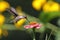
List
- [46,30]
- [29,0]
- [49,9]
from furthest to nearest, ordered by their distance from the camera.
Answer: [29,0], [46,30], [49,9]

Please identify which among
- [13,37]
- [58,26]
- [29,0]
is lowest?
[13,37]

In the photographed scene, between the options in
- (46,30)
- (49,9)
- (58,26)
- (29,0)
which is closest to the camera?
(49,9)

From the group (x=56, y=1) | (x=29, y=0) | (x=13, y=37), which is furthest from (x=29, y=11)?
(x=56, y=1)

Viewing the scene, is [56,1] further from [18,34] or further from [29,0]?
[18,34]

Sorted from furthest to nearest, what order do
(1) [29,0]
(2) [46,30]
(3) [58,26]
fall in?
(1) [29,0] < (3) [58,26] < (2) [46,30]

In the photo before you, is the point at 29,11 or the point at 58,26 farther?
the point at 29,11

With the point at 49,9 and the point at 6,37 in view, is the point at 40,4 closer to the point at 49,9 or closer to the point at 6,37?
the point at 49,9

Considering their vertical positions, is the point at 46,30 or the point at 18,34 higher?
the point at 46,30

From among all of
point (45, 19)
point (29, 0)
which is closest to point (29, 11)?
point (29, 0)

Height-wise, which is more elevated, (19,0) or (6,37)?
(19,0)
